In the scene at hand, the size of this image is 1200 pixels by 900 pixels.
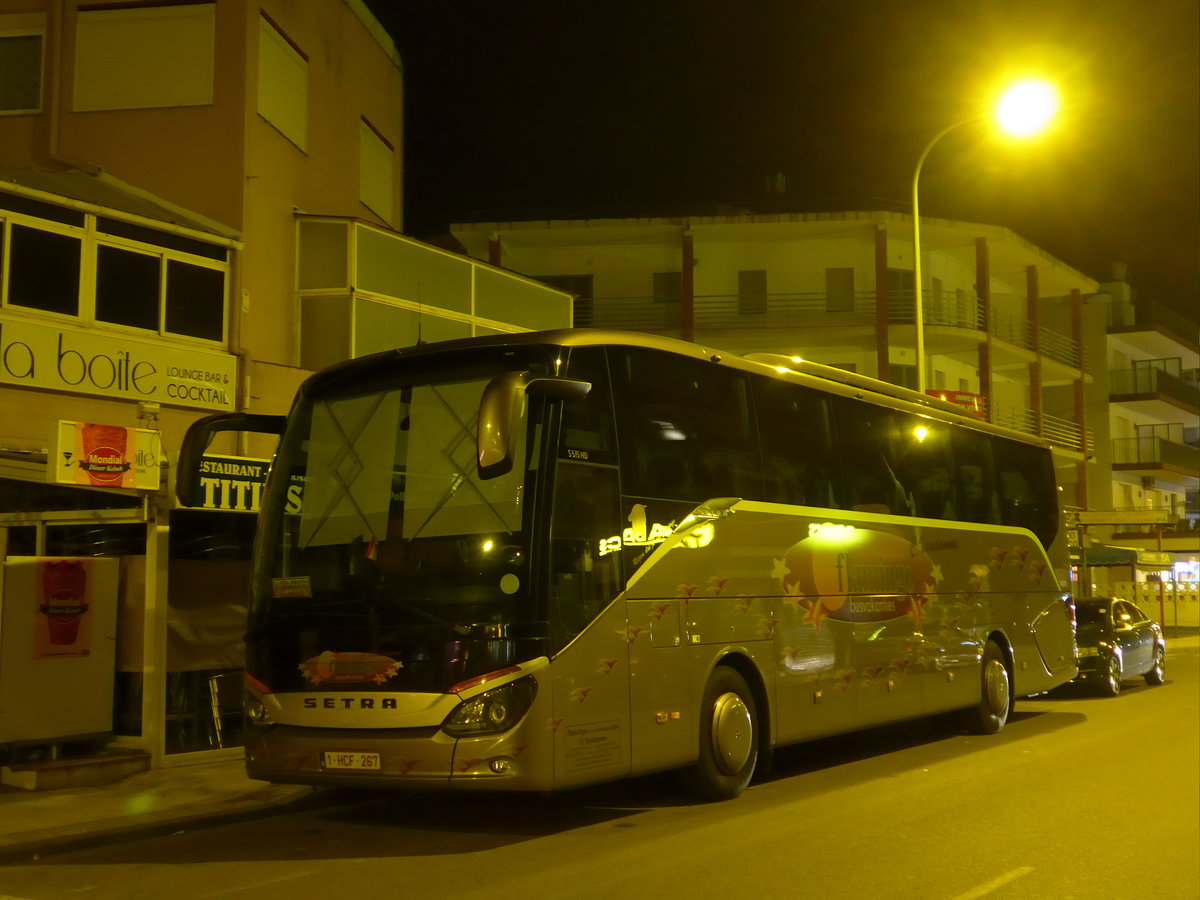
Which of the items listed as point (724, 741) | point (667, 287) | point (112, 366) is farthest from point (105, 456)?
point (667, 287)

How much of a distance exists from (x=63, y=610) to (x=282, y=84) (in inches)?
413

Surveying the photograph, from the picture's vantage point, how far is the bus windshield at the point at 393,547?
27.4ft

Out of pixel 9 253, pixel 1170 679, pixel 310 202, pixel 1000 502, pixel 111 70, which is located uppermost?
pixel 111 70

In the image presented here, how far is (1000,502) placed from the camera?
15891mm

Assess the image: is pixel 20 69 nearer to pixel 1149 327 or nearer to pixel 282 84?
pixel 282 84

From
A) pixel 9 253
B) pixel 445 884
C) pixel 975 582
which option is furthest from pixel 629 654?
pixel 9 253

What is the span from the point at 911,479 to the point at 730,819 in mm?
5611

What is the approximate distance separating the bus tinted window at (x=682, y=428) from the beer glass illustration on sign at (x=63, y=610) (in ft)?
17.9

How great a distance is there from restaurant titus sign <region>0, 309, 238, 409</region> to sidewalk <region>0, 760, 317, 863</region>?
573 cm

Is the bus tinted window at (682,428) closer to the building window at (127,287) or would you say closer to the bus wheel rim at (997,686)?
the bus wheel rim at (997,686)

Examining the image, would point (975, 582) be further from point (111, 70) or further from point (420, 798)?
point (111, 70)

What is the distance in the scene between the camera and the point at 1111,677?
1947 centimetres

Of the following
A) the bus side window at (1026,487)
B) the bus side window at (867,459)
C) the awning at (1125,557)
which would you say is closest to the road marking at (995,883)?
the bus side window at (867,459)

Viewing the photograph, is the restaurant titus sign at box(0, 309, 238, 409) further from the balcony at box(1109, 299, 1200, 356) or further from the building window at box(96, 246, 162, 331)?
the balcony at box(1109, 299, 1200, 356)
